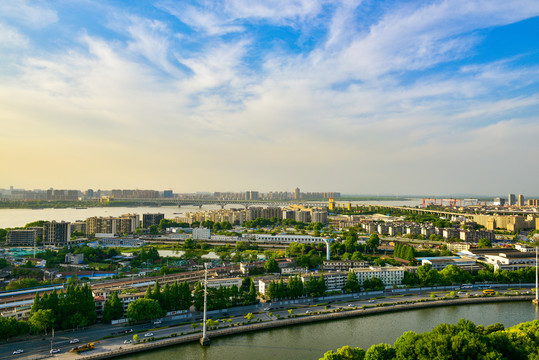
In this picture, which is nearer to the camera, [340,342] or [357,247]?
[340,342]

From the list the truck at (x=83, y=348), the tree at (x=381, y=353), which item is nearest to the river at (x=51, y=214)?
the truck at (x=83, y=348)

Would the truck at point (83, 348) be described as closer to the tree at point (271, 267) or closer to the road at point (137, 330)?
the road at point (137, 330)

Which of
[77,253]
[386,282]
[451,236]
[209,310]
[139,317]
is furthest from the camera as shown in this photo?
[451,236]

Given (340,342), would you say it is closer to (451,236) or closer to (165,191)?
(451,236)

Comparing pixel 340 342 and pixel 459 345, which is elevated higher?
pixel 459 345

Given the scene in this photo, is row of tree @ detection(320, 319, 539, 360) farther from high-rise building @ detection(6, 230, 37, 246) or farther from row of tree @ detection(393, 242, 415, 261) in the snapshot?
high-rise building @ detection(6, 230, 37, 246)

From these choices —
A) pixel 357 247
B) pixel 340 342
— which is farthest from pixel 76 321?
pixel 357 247

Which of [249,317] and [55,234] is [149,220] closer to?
[55,234]

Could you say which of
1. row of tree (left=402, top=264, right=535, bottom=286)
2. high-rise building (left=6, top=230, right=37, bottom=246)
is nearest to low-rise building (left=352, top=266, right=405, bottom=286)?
row of tree (left=402, top=264, right=535, bottom=286)

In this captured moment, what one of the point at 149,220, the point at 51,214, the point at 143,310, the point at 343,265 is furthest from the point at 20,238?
the point at 51,214
